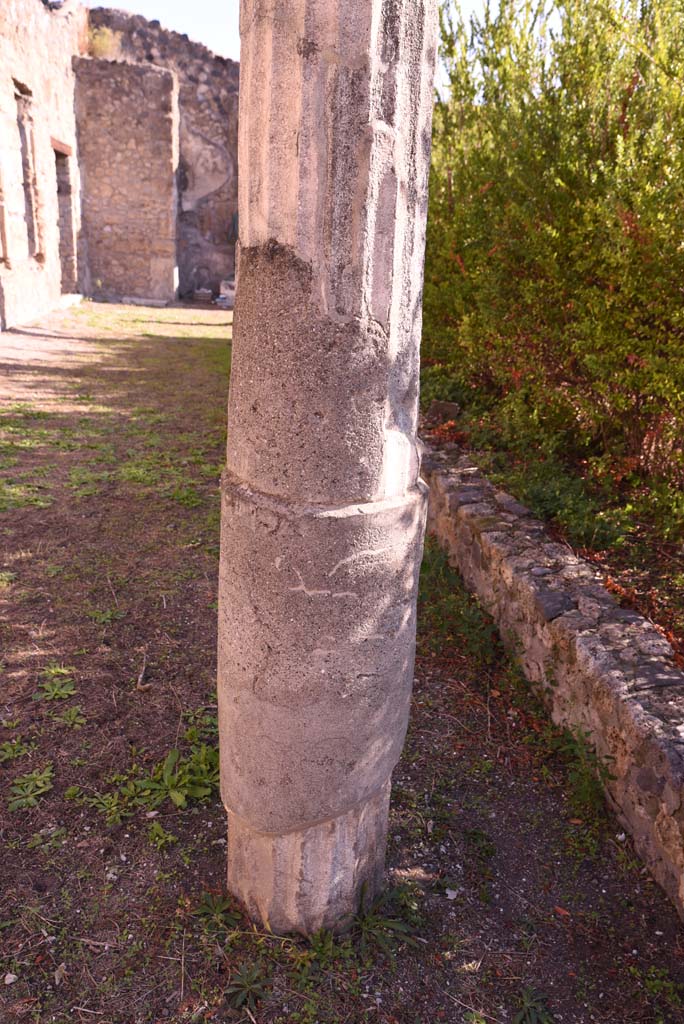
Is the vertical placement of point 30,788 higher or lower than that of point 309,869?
lower

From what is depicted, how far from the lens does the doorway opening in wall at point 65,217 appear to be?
13.7 metres

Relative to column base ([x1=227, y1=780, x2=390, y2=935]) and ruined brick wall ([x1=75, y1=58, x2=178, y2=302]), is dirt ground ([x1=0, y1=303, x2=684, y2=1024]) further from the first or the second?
ruined brick wall ([x1=75, y1=58, x2=178, y2=302])

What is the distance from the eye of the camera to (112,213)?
17.0 m

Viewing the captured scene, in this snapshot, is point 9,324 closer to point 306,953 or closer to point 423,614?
point 423,614

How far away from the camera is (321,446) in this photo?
6.27 feet

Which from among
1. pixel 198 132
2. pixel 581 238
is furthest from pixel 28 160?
pixel 581 238

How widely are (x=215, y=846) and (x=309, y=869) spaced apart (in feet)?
1.79

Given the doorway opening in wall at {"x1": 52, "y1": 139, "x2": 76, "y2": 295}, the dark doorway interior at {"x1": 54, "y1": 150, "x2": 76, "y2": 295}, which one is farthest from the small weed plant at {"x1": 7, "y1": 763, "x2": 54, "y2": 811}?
the dark doorway interior at {"x1": 54, "y1": 150, "x2": 76, "y2": 295}

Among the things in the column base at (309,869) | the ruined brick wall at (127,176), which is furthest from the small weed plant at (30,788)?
the ruined brick wall at (127,176)

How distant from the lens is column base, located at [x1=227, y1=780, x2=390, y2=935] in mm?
2289

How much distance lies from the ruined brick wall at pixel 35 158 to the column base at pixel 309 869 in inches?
400

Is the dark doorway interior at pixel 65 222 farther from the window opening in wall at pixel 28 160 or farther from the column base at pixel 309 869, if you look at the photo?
the column base at pixel 309 869

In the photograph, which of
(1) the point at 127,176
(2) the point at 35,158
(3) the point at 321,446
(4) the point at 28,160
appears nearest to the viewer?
(3) the point at 321,446

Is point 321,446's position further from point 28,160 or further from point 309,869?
point 28,160
